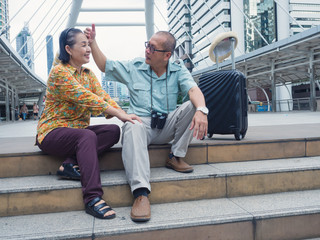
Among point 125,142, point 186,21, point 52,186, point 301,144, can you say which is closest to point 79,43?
point 125,142

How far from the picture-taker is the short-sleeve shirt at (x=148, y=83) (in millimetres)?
2154

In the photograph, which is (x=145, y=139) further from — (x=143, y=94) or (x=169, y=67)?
(x=169, y=67)

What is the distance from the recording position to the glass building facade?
38094 millimetres

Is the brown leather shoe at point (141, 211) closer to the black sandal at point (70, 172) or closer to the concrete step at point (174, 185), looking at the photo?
the concrete step at point (174, 185)

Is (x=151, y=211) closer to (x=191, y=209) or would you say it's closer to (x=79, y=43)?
(x=191, y=209)

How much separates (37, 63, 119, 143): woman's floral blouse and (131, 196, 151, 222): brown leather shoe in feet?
2.10

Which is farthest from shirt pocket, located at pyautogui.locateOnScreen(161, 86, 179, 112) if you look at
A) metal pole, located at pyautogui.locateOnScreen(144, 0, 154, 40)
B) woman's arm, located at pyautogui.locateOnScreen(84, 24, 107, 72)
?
metal pole, located at pyautogui.locateOnScreen(144, 0, 154, 40)

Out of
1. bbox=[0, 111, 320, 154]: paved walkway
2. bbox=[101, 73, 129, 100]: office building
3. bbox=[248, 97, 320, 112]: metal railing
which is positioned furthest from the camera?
bbox=[248, 97, 320, 112]: metal railing

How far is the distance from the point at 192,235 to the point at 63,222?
0.72 meters

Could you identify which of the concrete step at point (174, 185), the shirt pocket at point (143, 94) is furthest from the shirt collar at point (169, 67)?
the concrete step at point (174, 185)

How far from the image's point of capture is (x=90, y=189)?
5.35 feet

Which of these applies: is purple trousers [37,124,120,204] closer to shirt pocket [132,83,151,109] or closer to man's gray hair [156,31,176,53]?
shirt pocket [132,83,151,109]

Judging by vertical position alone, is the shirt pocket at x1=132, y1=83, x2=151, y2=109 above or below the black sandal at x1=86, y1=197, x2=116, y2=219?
above

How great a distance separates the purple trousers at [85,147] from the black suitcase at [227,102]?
1109 millimetres
